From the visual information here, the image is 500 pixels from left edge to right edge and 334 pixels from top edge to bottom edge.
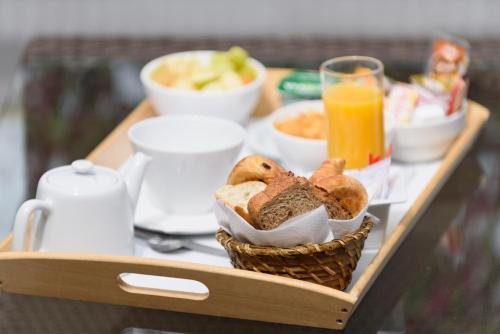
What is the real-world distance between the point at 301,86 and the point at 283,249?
823 millimetres

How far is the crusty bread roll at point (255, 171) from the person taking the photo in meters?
1.35

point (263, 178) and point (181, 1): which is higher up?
point (263, 178)

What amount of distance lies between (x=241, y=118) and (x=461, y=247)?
59 centimetres

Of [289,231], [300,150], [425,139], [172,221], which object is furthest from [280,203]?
[425,139]

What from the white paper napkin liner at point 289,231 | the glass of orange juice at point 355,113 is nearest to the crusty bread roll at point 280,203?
the white paper napkin liner at point 289,231

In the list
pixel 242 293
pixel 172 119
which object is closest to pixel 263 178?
pixel 242 293

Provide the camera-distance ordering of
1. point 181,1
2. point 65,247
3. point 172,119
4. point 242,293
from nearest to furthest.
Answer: point 242,293, point 65,247, point 172,119, point 181,1

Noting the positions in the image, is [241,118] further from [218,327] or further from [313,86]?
[218,327]

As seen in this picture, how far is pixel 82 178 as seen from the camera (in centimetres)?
140

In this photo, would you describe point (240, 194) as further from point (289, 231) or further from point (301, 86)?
point (301, 86)

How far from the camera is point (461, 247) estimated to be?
153 cm

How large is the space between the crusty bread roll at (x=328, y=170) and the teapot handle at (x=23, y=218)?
349 millimetres

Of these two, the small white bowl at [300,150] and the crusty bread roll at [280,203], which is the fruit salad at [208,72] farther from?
the crusty bread roll at [280,203]

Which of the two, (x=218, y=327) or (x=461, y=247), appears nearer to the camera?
(x=218, y=327)
